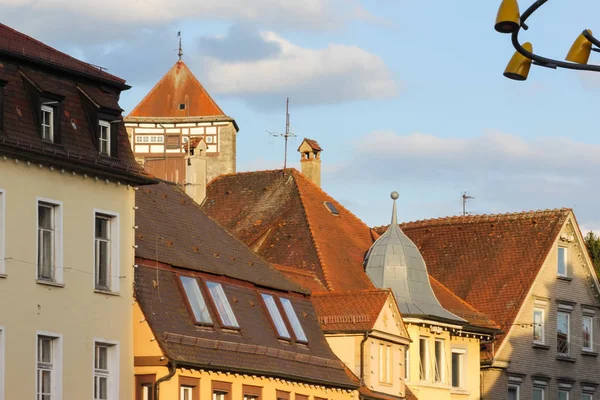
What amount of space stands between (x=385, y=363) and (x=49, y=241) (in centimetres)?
1733

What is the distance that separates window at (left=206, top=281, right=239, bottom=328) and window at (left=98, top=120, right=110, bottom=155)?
617cm

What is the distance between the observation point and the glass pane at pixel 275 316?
46.2m

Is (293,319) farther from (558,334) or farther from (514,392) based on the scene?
(558,334)

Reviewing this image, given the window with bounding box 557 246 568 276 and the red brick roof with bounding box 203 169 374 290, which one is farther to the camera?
the window with bounding box 557 246 568 276

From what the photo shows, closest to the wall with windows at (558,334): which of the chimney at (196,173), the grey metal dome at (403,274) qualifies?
the grey metal dome at (403,274)

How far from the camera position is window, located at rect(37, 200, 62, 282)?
36.5 meters

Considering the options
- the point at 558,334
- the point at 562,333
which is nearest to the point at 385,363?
the point at 558,334

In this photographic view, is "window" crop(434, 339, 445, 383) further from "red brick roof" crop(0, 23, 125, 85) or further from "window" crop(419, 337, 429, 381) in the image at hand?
"red brick roof" crop(0, 23, 125, 85)

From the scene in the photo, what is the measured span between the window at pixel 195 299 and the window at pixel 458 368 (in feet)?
60.1

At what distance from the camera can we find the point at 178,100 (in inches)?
4382

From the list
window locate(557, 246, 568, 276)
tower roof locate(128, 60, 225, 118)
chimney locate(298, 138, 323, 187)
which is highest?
tower roof locate(128, 60, 225, 118)

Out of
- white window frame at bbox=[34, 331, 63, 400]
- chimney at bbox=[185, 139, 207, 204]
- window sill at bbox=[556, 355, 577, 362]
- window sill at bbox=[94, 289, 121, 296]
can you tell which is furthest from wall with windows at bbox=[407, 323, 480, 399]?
white window frame at bbox=[34, 331, 63, 400]

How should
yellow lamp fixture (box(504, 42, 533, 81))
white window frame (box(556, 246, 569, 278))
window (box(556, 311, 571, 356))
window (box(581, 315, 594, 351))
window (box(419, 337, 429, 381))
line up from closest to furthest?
yellow lamp fixture (box(504, 42, 533, 81)) → window (box(419, 337, 429, 381)) → window (box(556, 311, 571, 356)) → white window frame (box(556, 246, 569, 278)) → window (box(581, 315, 594, 351))

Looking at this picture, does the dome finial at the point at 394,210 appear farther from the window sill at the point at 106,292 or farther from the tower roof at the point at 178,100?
the tower roof at the point at 178,100
